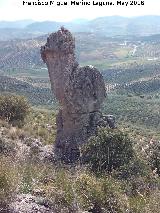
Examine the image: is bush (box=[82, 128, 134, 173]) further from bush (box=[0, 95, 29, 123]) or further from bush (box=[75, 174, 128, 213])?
bush (box=[75, 174, 128, 213])

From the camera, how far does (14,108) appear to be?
3925cm

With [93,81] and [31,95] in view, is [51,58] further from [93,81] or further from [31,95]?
[31,95]

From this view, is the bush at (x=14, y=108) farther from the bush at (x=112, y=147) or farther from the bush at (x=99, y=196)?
the bush at (x=99, y=196)

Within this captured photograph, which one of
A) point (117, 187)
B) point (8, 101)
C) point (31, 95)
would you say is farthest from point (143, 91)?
point (117, 187)

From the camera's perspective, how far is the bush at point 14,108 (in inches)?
1487

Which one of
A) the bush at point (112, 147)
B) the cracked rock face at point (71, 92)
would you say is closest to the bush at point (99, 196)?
the bush at point (112, 147)

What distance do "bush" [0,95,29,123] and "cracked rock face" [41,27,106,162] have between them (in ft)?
15.9

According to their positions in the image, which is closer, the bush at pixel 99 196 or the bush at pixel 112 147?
the bush at pixel 99 196

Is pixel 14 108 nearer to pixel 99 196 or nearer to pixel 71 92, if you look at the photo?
pixel 71 92

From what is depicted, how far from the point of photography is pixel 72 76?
34.8 metres

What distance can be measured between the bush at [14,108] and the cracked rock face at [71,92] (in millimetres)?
4836

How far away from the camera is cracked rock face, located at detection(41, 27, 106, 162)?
112 ft

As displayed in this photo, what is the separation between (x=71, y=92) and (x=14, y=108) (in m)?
7.27

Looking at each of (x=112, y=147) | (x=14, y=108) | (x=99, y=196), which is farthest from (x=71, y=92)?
(x=99, y=196)
